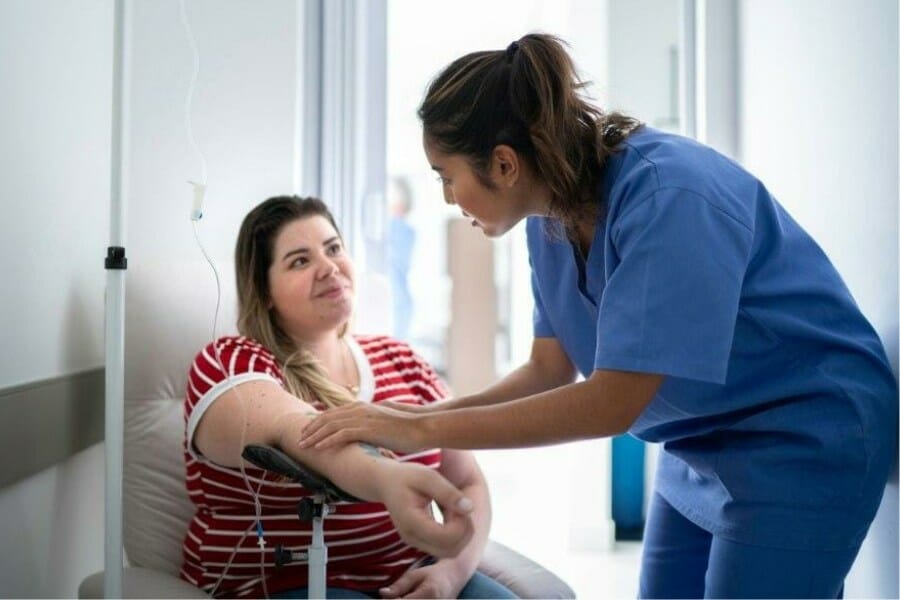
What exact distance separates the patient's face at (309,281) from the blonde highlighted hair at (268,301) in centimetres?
2

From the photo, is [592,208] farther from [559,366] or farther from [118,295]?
[118,295]

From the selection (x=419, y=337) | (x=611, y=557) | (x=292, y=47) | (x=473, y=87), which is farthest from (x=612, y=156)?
(x=419, y=337)

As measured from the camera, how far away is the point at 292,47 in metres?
2.10

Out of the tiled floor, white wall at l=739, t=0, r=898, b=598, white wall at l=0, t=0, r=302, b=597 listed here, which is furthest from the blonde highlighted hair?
the tiled floor

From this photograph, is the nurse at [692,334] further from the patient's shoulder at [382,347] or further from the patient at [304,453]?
the patient's shoulder at [382,347]

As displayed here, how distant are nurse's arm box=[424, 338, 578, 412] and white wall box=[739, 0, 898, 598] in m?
0.47

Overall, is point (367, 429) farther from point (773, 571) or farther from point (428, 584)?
point (773, 571)

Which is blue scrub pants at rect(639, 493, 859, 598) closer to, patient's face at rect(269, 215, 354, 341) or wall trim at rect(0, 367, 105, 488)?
patient's face at rect(269, 215, 354, 341)

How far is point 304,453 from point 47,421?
20.6 inches

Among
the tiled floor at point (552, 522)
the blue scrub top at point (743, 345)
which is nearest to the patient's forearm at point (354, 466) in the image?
the blue scrub top at point (743, 345)

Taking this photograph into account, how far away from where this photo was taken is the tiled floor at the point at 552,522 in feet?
8.46

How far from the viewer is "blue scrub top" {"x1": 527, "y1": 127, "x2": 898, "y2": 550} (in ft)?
3.30

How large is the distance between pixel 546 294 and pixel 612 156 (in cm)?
30

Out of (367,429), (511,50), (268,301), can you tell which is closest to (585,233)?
(511,50)
